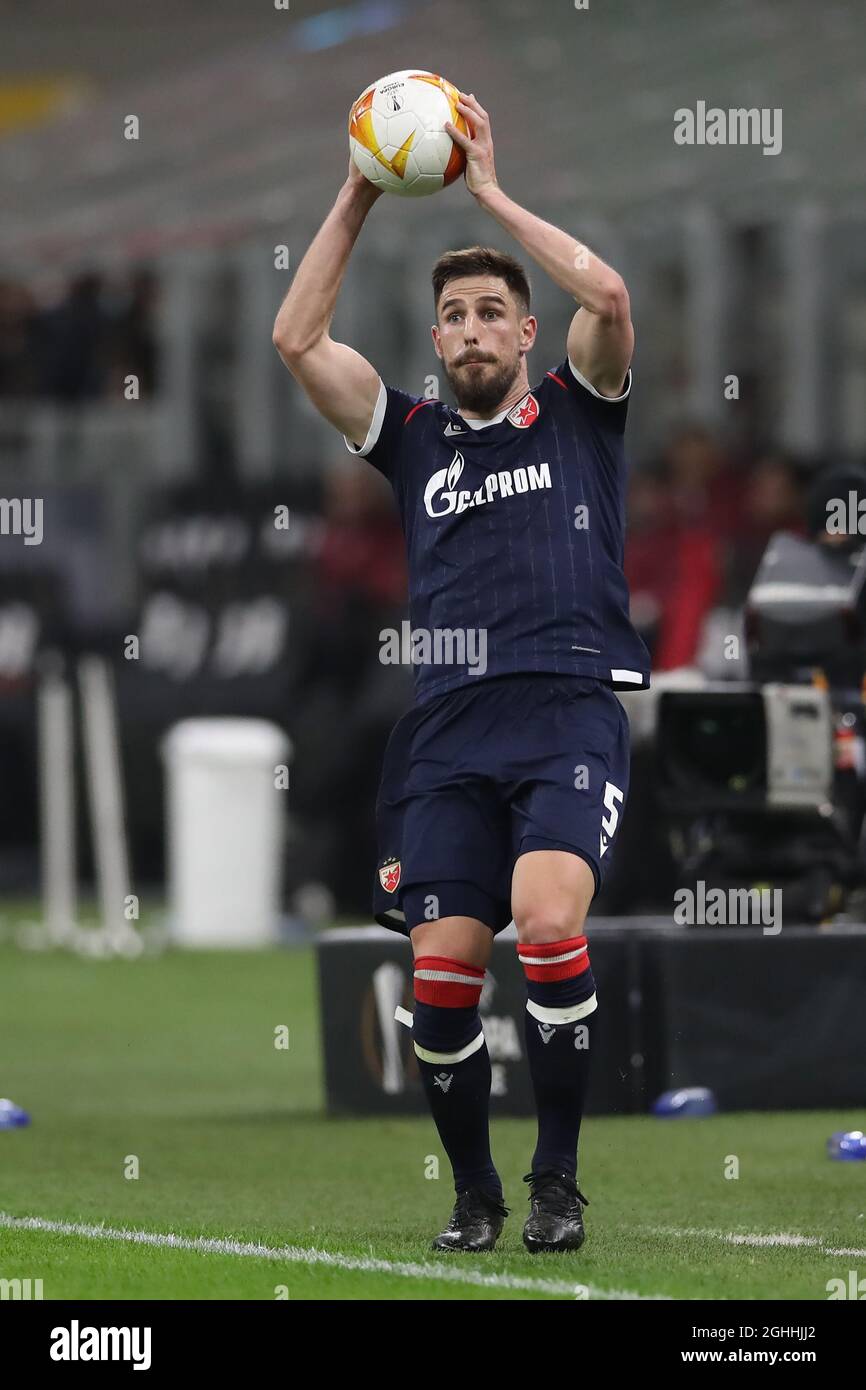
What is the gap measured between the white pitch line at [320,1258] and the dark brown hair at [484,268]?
2.25 m

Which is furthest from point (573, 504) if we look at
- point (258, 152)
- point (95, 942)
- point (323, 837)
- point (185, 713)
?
point (258, 152)

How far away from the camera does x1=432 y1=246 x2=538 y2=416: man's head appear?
6.30 m

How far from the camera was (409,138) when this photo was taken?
6.37m

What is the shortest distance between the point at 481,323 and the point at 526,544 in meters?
0.53

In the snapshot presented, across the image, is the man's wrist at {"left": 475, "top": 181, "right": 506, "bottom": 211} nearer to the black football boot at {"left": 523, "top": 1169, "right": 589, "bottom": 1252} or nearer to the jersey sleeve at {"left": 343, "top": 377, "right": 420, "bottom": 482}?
the jersey sleeve at {"left": 343, "top": 377, "right": 420, "bottom": 482}

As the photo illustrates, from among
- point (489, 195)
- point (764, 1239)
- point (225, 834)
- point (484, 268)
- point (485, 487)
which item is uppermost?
point (489, 195)

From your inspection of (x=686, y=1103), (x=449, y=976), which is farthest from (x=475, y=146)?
(x=686, y=1103)

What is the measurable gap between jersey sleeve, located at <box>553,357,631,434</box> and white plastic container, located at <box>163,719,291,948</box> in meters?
10.7

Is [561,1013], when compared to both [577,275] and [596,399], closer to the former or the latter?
[596,399]

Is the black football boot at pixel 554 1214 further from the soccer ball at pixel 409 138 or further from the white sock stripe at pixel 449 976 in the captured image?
the soccer ball at pixel 409 138

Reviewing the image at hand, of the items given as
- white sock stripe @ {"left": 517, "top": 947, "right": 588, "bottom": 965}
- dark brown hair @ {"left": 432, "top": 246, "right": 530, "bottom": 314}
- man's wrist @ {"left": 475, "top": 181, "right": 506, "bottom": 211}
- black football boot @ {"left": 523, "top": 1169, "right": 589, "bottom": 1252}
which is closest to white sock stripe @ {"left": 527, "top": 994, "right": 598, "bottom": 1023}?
white sock stripe @ {"left": 517, "top": 947, "right": 588, "bottom": 965}

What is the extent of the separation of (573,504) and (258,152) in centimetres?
1597
